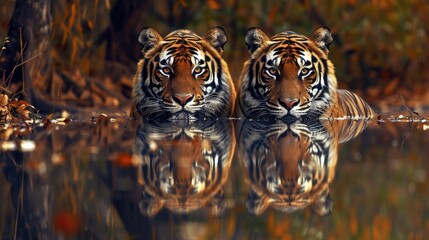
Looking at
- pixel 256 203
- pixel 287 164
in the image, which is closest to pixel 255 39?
pixel 287 164

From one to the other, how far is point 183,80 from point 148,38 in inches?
23.4

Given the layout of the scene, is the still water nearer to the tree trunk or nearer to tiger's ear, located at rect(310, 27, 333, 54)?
tiger's ear, located at rect(310, 27, 333, 54)

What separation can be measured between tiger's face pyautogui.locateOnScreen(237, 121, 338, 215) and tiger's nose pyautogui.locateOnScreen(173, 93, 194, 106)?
537 mm

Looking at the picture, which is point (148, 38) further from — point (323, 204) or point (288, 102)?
point (323, 204)

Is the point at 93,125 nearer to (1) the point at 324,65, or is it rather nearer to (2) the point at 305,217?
(1) the point at 324,65

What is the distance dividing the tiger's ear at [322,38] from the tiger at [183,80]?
83 cm

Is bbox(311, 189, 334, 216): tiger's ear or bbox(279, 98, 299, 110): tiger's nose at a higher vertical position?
bbox(311, 189, 334, 216): tiger's ear

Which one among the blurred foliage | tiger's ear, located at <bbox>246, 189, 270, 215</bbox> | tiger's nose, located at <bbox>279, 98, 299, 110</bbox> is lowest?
the blurred foliage

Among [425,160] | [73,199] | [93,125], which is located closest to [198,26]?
[93,125]

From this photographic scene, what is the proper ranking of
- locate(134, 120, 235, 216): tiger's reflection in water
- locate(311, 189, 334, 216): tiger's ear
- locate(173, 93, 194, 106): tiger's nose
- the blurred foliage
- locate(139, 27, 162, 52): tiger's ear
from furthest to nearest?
the blurred foliage
locate(139, 27, 162, 52): tiger's ear
locate(173, 93, 194, 106): tiger's nose
locate(134, 120, 235, 216): tiger's reflection in water
locate(311, 189, 334, 216): tiger's ear

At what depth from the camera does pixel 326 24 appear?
1658cm

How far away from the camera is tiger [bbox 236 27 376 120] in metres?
10.0

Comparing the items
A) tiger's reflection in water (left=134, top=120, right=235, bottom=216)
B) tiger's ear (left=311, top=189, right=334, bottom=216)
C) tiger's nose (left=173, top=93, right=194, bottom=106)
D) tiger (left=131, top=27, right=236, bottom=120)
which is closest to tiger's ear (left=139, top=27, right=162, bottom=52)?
tiger (left=131, top=27, right=236, bottom=120)

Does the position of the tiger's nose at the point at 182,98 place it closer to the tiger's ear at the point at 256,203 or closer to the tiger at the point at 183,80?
the tiger at the point at 183,80
